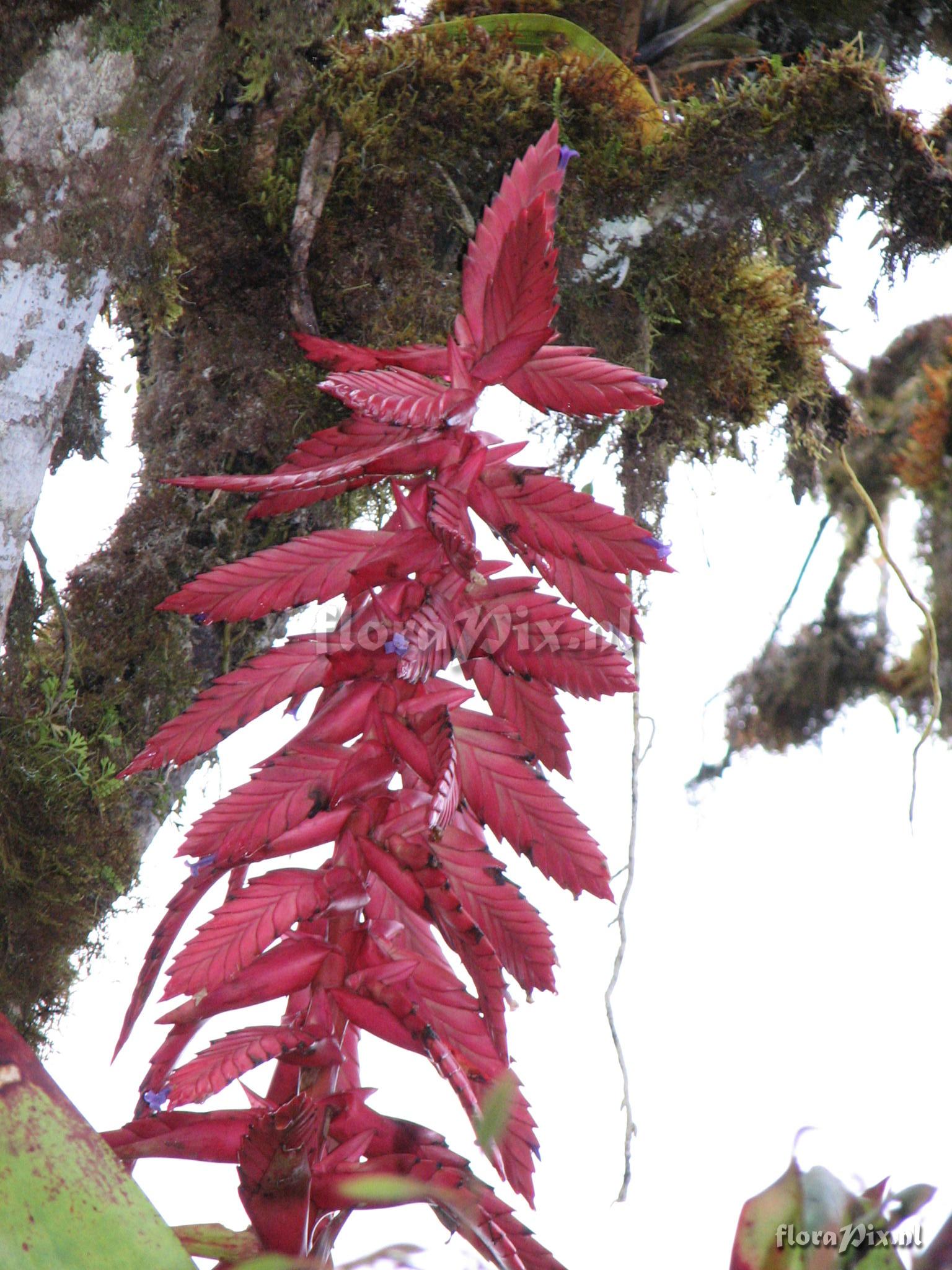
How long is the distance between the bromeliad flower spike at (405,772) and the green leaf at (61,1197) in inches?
1.7

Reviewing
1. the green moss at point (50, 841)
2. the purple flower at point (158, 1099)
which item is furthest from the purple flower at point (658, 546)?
the green moss at point (50, 841)

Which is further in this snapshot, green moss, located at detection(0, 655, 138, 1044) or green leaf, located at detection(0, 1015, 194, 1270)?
green moss, located at detection(0, 655, 138, 1044)

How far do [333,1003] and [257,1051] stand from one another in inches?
1.4

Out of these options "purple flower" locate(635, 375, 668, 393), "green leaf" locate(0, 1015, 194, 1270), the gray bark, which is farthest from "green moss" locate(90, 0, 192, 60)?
"green leaf" locate(0, 1015, 194, 1270)

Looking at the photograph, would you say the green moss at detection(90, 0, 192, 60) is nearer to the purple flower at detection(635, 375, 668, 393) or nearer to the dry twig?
the purple flower at detection(635, 375, 668, 393)

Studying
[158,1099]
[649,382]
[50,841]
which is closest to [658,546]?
[649,382]

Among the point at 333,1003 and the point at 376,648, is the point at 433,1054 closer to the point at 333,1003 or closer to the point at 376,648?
the point at 333,1003

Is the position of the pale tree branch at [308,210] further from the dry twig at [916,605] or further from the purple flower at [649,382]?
the dry twig at [916,605]

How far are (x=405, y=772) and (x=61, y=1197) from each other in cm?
23

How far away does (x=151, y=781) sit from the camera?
827 millimetres

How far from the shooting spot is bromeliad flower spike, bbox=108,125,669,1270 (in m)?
0.46

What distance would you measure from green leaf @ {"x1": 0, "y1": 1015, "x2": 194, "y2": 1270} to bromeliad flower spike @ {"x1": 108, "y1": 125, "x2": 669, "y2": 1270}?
44 millimetres

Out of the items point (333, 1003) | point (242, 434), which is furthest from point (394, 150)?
point (333, 1003)

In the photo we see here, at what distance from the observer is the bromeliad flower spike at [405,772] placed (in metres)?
0.46
